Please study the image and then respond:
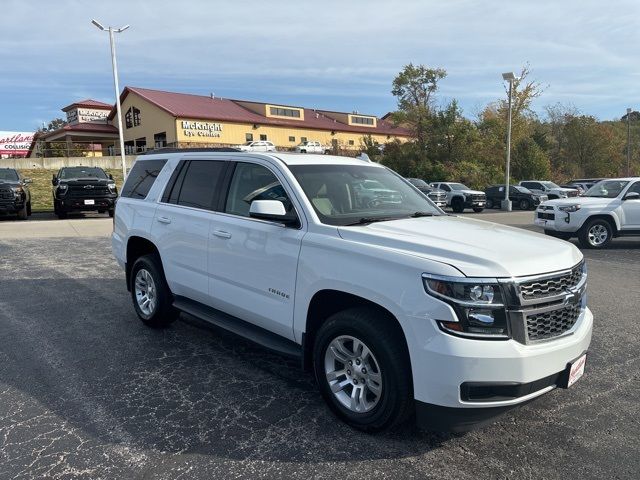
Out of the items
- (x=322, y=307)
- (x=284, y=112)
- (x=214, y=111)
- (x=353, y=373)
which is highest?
(x=284, y=112)

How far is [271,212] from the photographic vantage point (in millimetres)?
3580

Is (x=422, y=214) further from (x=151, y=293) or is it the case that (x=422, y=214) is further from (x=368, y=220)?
(x=151, y=293)

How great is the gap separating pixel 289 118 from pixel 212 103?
7831 mm

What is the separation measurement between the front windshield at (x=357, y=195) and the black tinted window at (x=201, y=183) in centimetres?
90

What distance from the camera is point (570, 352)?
10.0ft

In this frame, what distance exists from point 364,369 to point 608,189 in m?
11.7

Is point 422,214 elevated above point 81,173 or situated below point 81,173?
below

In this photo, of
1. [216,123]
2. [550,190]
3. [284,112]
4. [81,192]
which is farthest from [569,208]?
[284,112]

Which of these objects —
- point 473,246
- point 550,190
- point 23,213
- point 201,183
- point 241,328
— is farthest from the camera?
point 550,190

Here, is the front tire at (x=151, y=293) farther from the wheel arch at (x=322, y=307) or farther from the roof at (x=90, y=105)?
the roof at (x=90, y=105)

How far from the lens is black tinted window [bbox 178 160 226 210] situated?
Answer: 15.1 feet

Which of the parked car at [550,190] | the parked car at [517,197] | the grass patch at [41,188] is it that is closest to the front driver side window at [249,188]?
the grass patch at [41,188]

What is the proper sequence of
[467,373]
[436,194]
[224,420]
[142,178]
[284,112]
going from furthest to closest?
[284,112], [436,194], [142,178], [224,420], [467,373]

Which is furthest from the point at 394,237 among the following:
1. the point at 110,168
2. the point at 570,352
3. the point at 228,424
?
the point at 110,168
